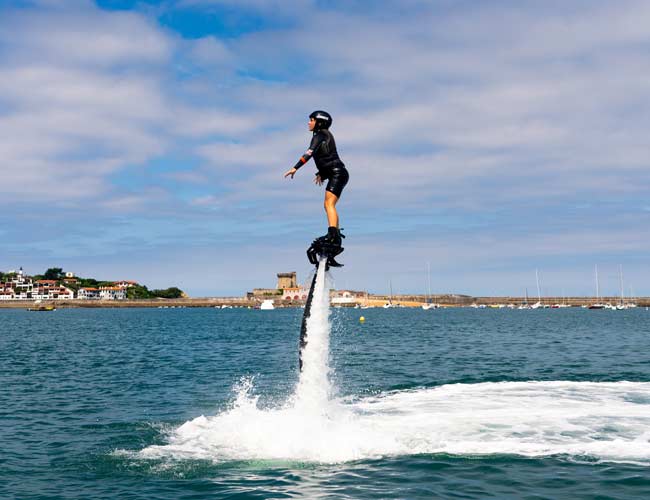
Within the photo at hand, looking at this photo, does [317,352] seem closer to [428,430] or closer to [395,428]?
[395,428]

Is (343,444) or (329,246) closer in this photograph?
(329,246)

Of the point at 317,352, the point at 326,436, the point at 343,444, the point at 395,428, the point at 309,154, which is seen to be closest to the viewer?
the point at 309,154

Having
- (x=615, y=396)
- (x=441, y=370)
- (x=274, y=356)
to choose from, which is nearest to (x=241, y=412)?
(x=615, y=396)

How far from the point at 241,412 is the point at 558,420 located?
394 inches

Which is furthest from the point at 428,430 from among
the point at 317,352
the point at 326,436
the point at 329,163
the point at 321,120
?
the point at 321,120

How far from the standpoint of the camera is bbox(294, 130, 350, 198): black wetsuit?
15430mm

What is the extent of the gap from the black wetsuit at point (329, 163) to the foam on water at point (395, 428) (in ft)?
6.77

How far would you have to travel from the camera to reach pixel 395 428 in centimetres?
2005

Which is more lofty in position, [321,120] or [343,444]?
[321,120]

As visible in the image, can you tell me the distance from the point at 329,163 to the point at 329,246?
74.2 inches

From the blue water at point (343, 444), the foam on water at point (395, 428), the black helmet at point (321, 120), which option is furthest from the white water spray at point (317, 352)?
the black helmet at point (321, 120)

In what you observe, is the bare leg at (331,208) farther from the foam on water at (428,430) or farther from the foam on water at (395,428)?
the foam on water at (428,430)

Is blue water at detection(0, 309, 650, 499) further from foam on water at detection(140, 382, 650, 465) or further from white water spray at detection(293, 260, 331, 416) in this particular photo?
white water spray at detection(293, 260, 331, 416)

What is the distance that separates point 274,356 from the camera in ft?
170
